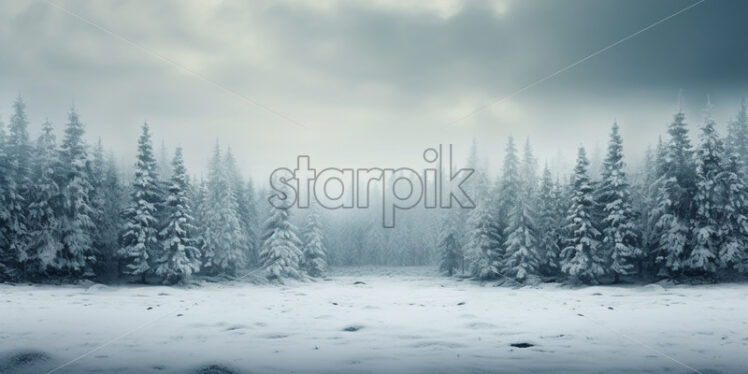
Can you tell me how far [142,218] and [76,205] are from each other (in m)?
4.66

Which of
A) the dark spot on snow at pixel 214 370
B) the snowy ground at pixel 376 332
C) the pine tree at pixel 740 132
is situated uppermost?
the pine tree at pixel 740 132

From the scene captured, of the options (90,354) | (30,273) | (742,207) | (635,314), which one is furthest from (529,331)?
(30,273)

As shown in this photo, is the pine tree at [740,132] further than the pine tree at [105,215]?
Yes

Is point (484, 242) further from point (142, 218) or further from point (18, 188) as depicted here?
point (18, 188)

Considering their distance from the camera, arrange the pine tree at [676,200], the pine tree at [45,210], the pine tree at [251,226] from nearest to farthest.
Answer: the pine tree at [676,200] → the pine tree at [45,210] → the pine tree at [251,226]

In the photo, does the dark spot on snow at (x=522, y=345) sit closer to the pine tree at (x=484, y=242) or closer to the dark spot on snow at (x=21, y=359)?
the dark spot on snow at (x=21, y=359)

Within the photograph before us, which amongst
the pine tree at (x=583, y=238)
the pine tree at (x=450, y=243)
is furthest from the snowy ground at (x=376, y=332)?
the pine tree at (x=450, y=243)

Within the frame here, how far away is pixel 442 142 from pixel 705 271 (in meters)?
34.1

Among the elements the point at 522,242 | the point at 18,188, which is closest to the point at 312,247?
the point at 522,242

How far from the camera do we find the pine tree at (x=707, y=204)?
3312 centimetres

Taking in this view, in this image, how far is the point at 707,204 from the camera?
3394cm

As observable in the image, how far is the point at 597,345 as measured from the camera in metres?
15.8

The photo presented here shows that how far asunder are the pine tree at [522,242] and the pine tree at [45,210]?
1440 inches

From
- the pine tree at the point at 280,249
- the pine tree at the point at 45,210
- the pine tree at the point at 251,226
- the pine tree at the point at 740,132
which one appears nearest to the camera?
the pine tree at the point at 45,210
